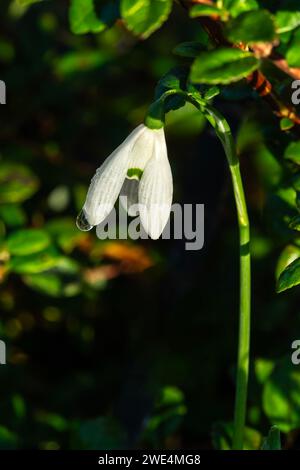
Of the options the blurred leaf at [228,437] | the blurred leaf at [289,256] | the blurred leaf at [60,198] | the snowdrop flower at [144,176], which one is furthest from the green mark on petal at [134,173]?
the blurred leaf at [60,198]

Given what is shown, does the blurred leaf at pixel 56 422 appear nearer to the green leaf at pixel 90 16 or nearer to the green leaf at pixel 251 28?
the green leaf at pixel 90 16

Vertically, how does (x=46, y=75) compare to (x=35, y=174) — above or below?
above

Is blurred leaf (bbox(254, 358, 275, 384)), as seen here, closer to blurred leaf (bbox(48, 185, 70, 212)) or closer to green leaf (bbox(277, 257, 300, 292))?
green leaf (bbox(277, 257, 300, 292))

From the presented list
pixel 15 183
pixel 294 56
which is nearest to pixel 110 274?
pixel 15 183

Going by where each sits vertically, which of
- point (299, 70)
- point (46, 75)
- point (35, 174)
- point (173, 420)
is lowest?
point (173, 420)

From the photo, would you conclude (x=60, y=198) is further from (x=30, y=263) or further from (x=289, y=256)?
(x=289, y=256)

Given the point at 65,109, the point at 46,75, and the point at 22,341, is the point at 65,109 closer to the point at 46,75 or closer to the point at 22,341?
the point at 46,75

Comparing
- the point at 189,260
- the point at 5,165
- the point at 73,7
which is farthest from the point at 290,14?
the point at 5,165
